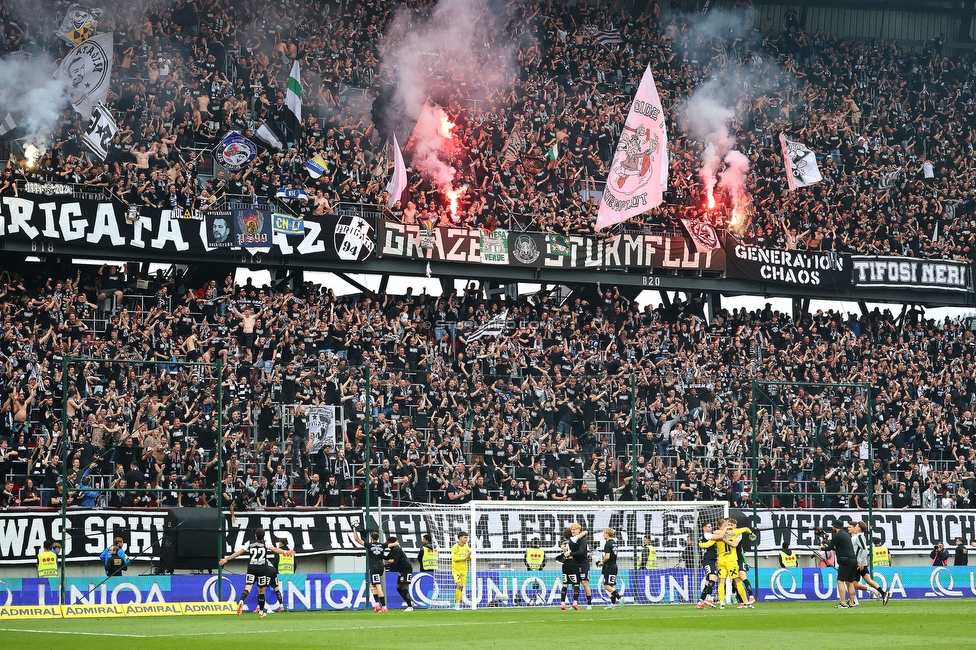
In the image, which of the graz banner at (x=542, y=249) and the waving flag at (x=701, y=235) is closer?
the graz banner at (x=542, y=249)

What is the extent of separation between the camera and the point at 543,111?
4241 centimetres

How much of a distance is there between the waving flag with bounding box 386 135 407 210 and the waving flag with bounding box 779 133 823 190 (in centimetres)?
1343

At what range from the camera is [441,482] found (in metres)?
29.6

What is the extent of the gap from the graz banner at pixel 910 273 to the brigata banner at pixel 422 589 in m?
12.1

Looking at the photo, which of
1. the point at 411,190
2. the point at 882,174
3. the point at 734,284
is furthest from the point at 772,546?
the point at 882,174

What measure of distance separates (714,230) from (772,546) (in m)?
11.8

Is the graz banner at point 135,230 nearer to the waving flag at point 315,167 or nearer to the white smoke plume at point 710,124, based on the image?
the waving flag at point 315,167

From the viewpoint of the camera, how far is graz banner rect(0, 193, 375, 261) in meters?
32.8

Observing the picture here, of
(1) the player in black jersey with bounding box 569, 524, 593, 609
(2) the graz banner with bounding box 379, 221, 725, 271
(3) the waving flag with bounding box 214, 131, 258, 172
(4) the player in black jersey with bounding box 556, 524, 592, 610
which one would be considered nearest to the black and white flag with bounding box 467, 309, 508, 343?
(2) the graz banner with bounding box 379, 221, 725, 271

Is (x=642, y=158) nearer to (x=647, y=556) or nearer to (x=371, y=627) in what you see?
(x=647, y=556)

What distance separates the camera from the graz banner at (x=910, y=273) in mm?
42062

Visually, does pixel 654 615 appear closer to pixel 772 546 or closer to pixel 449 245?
pixel 772 546

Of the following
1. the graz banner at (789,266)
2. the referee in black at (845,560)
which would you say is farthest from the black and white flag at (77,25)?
the referee in black at (845,560)

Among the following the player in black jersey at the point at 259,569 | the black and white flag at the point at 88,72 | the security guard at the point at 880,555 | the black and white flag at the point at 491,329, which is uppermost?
the black and white flag at the point at 88,72
